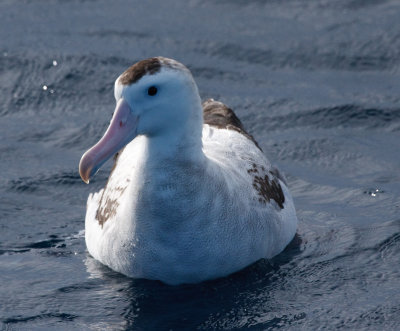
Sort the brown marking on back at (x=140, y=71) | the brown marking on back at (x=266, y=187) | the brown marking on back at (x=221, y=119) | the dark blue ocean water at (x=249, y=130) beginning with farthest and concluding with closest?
the brown marking on back at (x=221, y=119)
the brown marking on back at (x=266, y=187)
the dark blue ocean water at (x=249, y=130)
the brown marking on back at (x=140, y=71)

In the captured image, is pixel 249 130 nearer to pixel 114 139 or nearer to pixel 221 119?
pixel 221 119

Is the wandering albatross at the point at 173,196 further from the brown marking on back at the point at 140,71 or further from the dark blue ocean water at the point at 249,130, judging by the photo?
the dark blue ocean water at the point at 249,130

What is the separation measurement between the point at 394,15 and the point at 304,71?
2095 mm

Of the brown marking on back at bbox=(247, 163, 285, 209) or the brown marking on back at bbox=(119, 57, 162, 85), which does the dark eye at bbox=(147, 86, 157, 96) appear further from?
the brown marking on back at bbox=(247, 163, 285, 209)

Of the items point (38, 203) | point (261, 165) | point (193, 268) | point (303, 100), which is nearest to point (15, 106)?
point (38, 203)

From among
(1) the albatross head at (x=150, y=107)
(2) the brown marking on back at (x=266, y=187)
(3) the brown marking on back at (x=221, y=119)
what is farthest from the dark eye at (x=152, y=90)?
(3) the brown marking on back at (x=221, y=119)

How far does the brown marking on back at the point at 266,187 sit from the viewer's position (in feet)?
29.7

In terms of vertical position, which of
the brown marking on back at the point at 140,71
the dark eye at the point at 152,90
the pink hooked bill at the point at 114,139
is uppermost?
the brown marking on back at the point at 140,71

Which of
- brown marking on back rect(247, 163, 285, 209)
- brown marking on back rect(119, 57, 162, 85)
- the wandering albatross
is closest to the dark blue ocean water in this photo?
the wandering albatross

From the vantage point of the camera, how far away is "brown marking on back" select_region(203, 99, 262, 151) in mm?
10352

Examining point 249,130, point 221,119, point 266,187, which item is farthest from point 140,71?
point 249,130

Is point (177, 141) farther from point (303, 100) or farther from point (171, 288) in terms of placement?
point (303, 100)

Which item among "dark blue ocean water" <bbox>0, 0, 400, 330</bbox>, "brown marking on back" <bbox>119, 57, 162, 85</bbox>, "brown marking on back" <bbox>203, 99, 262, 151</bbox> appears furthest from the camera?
"brown marking on back" <bbox>203, 99, 262, 151</bbox>

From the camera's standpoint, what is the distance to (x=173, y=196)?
802cm
